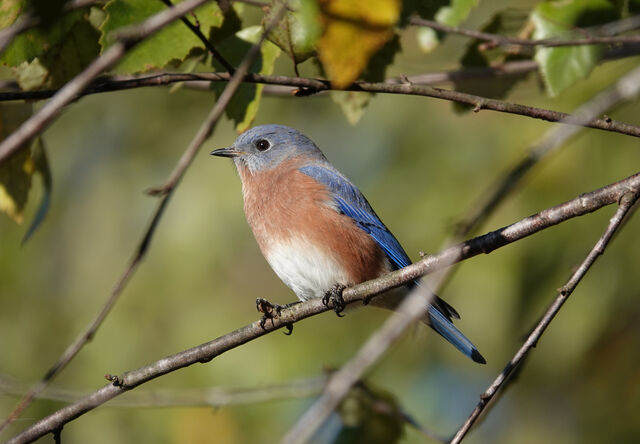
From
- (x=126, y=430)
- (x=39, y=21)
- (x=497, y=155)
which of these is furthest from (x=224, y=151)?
(x=39, y=21)

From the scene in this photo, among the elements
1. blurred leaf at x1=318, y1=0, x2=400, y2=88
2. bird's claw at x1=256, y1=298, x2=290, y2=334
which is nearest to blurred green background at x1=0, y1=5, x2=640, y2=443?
bird's claw at x1=256, y1=298, x2=290, y2=334

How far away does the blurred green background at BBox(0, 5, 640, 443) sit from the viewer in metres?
5.23

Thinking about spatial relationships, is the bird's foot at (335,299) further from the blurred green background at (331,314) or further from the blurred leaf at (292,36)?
the blurred green background at (331,314)

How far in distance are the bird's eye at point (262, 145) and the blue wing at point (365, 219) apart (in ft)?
1.58

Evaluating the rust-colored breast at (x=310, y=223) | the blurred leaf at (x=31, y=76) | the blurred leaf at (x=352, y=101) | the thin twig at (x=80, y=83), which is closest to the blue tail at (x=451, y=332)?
the rust-colored breast at (x=310, y=223)

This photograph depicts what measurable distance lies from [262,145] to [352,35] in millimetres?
3501

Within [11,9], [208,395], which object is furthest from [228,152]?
[11,9]

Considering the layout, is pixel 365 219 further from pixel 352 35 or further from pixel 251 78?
pixel 352 35

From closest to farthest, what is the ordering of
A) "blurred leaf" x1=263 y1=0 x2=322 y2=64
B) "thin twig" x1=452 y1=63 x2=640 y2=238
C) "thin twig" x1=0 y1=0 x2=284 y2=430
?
"thin twig" x1=452 y1=63 x2=640 y2=238 < "thin twig" x1=0 y1=0 x2=284 y2=430 < "blurred leaf" x1=263 y1=0 x2=322 y2=64

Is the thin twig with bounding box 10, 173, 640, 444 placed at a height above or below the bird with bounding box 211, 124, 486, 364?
below

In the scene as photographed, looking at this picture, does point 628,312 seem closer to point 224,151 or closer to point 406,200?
point 406,200

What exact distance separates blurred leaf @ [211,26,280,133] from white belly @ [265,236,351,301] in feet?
4.08

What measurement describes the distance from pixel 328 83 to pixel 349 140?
4.99 metres

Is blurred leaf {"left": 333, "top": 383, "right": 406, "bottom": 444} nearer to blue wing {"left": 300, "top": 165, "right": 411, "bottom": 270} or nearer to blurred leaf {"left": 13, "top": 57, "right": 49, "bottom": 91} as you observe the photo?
blue wing {"left": 300, "top": 165, "right": 411, "bottom": 270}
